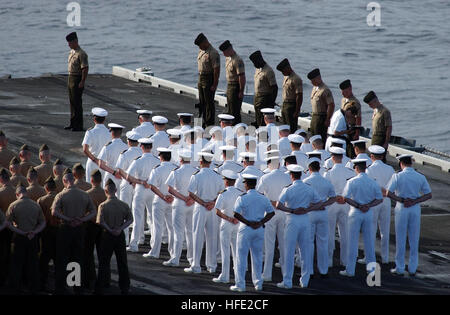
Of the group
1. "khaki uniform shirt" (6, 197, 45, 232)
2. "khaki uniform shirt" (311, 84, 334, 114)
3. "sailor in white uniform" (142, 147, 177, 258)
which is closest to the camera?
"khaki uniform shirt" (6, 197, 45, 232)

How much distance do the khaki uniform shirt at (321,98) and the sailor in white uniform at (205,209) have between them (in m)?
6.16

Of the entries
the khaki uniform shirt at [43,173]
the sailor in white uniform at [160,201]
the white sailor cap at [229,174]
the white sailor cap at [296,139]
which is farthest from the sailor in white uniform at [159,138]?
the white sailor cap at [229,174]

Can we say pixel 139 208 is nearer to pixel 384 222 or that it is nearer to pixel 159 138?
pixel 159 138

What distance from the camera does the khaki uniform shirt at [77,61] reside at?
28.6 metres

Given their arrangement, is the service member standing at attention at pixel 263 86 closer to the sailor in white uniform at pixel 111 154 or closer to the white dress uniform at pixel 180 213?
the sailor in white uniform at pixel 111 154

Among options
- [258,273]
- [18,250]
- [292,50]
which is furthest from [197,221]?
[292,50]

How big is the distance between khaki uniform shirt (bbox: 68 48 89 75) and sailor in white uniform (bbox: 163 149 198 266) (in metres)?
8.89

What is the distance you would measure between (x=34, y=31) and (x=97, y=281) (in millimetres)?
62494

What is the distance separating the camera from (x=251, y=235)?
1880 centimetres

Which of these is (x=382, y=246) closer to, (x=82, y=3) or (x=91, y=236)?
(x=91, y=236)

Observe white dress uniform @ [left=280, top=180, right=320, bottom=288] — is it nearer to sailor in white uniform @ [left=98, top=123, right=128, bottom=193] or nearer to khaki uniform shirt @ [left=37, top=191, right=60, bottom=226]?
khaki uniform shirt @ [left=37, top=191, right=60, bottom=226]

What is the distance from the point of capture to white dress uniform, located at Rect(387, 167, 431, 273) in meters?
20.1

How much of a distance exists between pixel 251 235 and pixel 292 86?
799 centimetres

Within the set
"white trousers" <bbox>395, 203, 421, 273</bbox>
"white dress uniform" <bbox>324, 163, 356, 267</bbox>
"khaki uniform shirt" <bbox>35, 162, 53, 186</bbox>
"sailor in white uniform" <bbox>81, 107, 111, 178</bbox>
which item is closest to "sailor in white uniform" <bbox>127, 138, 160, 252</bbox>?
"khaki uniform shirt" <bbox>35, 162, 53, 186</bbox>
